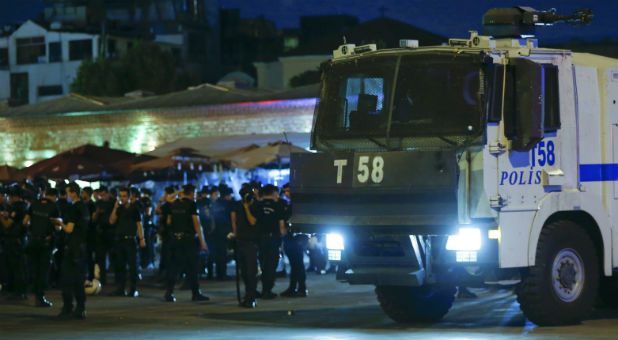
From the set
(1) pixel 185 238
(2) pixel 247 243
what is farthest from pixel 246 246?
(1) pixel 185 238

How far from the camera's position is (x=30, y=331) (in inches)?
536

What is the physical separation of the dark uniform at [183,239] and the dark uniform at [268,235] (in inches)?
40.6

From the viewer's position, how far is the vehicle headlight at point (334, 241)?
42.3 feet

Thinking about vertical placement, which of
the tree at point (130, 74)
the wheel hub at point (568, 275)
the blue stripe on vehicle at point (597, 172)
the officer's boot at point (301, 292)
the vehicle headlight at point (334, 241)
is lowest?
the officer's boot at point (301, 292)

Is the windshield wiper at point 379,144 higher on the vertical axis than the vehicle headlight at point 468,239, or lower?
higher

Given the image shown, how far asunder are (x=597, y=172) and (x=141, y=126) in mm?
28754

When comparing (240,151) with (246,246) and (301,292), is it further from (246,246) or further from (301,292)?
(246,246)

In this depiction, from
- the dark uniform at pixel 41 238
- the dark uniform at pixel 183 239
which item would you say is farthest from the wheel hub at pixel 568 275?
the dark uniform at pixel 41 238

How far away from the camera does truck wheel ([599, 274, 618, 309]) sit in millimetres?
14401

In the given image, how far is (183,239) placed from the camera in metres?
17.5

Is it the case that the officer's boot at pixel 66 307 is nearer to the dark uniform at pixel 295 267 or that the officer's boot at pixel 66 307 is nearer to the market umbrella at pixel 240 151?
the dark uniform at pixel 295 267

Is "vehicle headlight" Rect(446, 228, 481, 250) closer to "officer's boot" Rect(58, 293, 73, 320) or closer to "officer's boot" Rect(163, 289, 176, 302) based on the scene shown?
"officer's boot" Rect(58, 293, 73, 320)

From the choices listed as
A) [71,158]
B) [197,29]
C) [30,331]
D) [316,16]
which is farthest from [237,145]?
[316,16]

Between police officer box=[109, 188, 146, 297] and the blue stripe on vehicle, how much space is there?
8469mm
